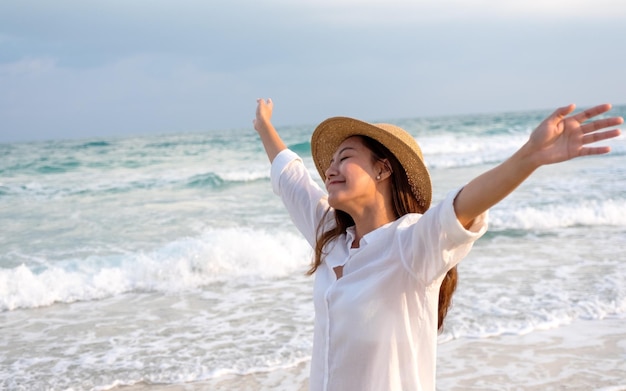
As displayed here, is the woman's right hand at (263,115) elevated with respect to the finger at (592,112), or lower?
elevated

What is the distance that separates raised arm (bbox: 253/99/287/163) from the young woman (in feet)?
1.04

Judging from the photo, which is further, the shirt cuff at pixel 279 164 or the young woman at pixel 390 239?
the shirt cuff at pixel 279 164

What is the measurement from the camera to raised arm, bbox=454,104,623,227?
5.51ft

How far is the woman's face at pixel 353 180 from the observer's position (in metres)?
2.25

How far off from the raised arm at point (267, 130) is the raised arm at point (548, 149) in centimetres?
119

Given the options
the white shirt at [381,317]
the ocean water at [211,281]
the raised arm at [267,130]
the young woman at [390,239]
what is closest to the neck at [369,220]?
the young woman at [390,239]

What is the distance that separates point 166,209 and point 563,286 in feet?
30.5

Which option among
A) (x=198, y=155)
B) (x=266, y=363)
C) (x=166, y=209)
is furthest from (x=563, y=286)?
(x=198, y=155)

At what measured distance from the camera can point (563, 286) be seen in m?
7.10

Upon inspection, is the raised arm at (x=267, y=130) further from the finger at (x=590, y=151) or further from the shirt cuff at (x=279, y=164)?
the finger at (x=590, y=151)

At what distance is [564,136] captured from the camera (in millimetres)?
1702

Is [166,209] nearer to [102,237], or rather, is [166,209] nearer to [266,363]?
[102,237]

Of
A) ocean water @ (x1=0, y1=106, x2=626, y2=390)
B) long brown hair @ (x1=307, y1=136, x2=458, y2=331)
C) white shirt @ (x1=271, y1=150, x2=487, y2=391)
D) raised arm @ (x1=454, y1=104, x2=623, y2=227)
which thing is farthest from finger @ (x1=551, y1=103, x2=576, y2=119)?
ocean water @ (x1=0, y1=106, x2=626, y2=390)

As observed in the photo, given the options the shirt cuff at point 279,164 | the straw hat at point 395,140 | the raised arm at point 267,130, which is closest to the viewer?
the straw hat at point 395,140
